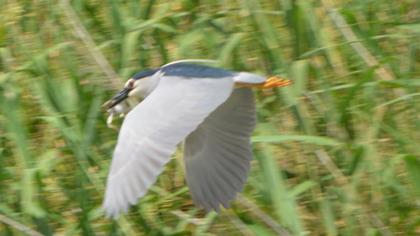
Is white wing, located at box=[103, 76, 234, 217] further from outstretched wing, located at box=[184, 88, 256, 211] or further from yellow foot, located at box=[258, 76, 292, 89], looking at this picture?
outstretched wing, located at box=[184, 88, 256, 211]

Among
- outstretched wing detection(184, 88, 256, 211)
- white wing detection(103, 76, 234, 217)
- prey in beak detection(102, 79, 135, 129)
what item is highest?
white wing detection(103, 76, 234, 217)

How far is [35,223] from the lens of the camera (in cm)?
376

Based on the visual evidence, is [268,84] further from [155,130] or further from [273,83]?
[155,130]

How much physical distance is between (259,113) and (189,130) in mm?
817

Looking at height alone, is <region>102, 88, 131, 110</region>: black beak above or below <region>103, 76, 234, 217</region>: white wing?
below

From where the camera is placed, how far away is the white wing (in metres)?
3.00

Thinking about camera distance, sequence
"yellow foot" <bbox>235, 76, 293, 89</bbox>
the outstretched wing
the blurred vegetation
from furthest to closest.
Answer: the blurred vegetation < the outstretched wing < "yellow foot" <bbox>235, 76, 293, 89</bbox>

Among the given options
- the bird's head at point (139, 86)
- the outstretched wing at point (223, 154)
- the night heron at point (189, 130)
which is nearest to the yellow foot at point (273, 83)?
the night heron at point (189, 130)

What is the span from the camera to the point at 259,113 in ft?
13.0

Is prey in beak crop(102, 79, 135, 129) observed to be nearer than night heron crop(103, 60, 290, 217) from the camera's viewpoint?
No

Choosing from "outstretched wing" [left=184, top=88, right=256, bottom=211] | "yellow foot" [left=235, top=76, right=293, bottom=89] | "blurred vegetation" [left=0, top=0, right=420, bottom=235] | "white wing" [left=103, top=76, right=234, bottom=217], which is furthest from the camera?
"blurred vegetation" [left=0, top=0, right=420, bottom=235]

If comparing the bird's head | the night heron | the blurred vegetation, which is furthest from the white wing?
the blurred vegetation

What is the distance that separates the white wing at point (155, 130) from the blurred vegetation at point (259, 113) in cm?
36

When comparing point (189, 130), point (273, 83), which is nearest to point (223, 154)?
point (273, 83)
